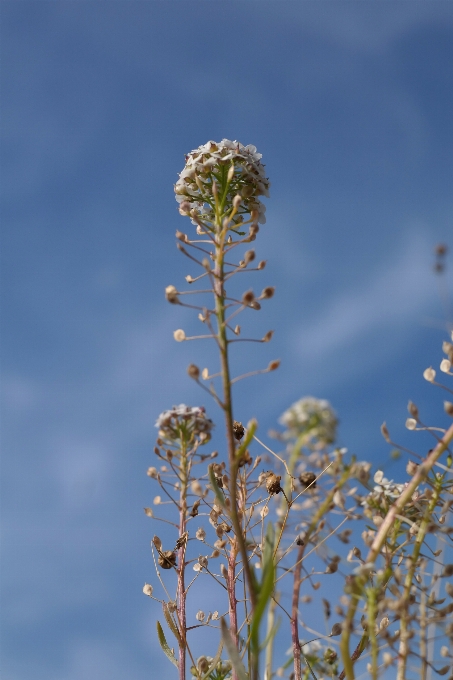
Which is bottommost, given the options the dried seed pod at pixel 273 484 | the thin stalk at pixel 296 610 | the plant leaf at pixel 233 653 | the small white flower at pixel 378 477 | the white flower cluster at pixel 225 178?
the plant leaf at pixel 233 653

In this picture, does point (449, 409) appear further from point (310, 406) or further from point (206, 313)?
point (310, 406)

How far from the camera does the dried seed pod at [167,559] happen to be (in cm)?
326

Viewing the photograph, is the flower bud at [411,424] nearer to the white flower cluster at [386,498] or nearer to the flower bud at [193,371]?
the white flower cluster at [386,498]

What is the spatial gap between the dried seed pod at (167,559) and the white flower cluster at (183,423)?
0.71m

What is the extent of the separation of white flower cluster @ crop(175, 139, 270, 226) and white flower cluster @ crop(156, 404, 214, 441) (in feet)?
4.46

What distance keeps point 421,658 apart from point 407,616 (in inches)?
5.6

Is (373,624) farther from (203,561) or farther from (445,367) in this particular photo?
(203,561)

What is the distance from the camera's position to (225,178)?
9.05 feet

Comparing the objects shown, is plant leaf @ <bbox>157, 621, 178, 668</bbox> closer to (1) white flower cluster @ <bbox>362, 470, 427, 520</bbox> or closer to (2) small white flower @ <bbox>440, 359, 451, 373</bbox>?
(1) white flower cluster @ <bbox>362, 470, 427, 520</bbox>

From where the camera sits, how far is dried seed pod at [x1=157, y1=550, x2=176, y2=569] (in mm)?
3258

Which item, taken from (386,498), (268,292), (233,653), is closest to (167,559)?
(386,498)

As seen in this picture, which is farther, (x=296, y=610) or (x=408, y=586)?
(x=296, y=610)

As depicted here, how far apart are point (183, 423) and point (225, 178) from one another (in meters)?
1.58

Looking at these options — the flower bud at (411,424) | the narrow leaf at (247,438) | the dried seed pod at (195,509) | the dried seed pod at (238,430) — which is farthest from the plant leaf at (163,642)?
the flower bud at (411,424)
